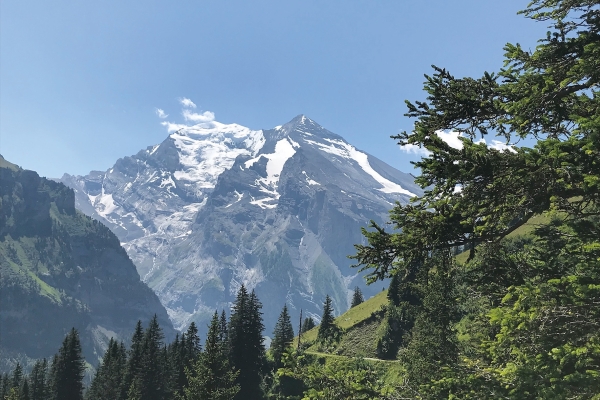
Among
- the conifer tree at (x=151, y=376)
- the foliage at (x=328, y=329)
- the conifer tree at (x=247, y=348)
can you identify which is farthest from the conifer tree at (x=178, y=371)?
the foliage at (x=328, y=329)

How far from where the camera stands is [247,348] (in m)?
61.8

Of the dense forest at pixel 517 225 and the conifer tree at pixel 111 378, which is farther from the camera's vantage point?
the conifer tree at pixel 111 378

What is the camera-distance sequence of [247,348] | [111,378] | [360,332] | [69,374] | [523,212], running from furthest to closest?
[360,332] < [111,378] < [69,374] < [247,348] < [523,212]

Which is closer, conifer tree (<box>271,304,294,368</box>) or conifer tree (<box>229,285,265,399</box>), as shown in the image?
conifer tree (<box>229,285,265,399</box>)

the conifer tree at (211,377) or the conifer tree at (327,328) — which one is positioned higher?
the conifer tree at (327,328)

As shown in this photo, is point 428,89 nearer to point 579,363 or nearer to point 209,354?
point 579,363

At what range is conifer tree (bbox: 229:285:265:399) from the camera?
6000 cm

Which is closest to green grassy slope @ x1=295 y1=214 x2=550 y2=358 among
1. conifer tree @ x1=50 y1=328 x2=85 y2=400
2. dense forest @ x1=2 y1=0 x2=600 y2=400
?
conifer tree @ x1=50 y1=328 x2=85 y2=400

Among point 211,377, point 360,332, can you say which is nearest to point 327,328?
point 360,332

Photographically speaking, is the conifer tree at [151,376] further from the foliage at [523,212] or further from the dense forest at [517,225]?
the foliage at [523,212]

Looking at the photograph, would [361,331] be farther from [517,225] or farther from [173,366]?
[517,225]

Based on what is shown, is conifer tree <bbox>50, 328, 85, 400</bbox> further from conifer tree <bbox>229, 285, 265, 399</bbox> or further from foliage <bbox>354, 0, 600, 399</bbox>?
foliage <bbox>354, 0, 600, 399</bbox>

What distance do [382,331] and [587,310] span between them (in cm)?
7018

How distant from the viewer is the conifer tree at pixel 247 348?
6000 cm
